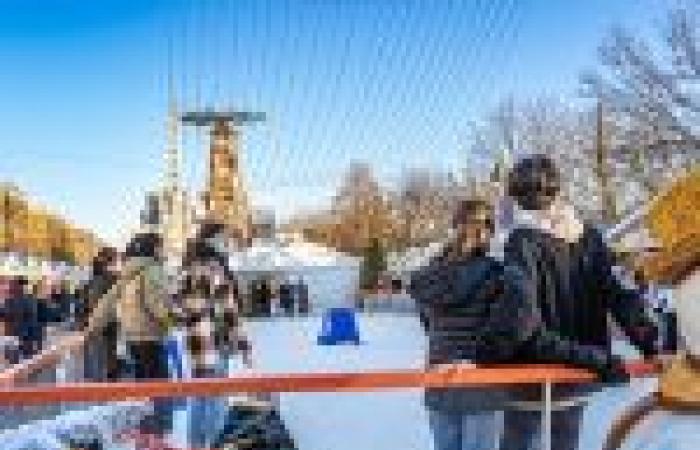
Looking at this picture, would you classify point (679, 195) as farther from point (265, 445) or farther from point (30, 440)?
point (265, 445)

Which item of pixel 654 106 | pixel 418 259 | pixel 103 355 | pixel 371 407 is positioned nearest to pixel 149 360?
pixel 103 355

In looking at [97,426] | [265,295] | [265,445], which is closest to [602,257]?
[97,426]

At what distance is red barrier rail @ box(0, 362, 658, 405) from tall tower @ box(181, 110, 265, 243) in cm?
9467

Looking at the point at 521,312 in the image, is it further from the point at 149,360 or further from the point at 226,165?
the point at 226,165

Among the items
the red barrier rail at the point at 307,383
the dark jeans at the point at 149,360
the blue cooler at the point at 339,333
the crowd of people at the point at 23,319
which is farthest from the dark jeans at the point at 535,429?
the blue cooler at the point at 339,333

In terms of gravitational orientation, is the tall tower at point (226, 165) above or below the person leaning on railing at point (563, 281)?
above

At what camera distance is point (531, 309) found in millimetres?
5066

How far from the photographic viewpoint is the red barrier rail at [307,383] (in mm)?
5285

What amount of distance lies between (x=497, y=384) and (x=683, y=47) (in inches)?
1308

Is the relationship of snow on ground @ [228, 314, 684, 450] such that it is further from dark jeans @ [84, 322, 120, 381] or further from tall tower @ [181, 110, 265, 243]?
tall tower @ [181, 110, 265, 243]

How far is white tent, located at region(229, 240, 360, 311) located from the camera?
57.5 metres

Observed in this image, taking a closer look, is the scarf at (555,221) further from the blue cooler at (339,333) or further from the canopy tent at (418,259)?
the blue cooler at (339,333)

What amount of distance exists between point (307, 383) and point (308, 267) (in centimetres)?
5365

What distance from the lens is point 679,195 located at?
318 cm
